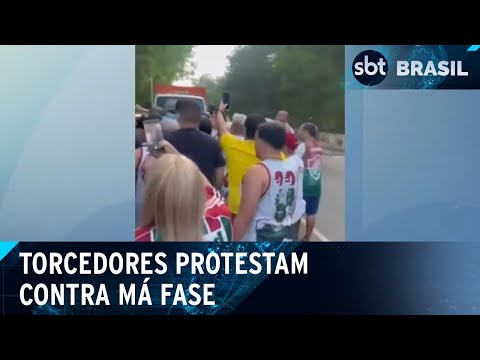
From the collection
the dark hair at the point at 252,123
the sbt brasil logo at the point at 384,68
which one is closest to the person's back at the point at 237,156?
the dark hair at the point at 252,123

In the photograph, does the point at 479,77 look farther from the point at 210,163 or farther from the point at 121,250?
the point at 121,250

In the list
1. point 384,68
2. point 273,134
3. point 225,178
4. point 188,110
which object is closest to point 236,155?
point 225,178

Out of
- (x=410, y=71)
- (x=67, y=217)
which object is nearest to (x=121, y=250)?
(x=67, y=217)

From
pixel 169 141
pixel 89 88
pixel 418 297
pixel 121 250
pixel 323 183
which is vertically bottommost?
pixel 418 297

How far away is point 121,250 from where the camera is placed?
4.31m

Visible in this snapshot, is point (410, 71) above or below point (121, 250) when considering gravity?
above

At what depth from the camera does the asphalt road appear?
4246mm

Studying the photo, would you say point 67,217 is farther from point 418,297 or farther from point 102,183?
point 418,297

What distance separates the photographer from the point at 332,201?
4.26 metres

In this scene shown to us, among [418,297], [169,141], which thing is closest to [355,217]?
[418,297]

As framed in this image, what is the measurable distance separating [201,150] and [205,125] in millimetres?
162

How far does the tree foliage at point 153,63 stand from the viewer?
4.21 m

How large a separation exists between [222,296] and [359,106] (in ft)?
5.01

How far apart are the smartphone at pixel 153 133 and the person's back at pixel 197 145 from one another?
0.28 ft
